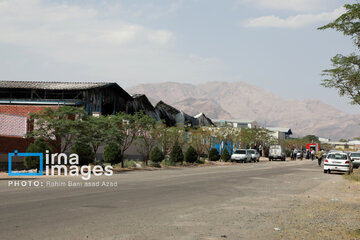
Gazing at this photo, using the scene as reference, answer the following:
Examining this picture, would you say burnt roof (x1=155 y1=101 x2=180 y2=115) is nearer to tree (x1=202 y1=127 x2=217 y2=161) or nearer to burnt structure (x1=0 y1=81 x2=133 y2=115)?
tree (x1=202 y1=127 x2=217 y2=161)

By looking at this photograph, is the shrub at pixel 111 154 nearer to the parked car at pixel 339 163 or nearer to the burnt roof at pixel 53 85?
the burnt roof at pixel 53 85

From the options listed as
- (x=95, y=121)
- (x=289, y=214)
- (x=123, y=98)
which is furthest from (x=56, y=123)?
(x=123, y=98)

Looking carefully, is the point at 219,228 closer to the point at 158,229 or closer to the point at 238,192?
the point at 158,229

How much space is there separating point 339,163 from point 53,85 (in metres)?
30.2

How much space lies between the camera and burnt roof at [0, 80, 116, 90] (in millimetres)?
43344

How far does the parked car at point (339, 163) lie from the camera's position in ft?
96.0

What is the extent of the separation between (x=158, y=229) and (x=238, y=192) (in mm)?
8201

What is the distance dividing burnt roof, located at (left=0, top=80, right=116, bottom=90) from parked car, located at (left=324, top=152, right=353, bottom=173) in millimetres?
24619

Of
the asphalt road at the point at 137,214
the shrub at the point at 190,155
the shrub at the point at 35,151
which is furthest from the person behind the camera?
the shrub at the point at 190,155

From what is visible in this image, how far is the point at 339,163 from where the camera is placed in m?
29.6

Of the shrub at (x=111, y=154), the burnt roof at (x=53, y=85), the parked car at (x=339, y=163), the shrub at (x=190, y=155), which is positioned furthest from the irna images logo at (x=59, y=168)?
the parked car at (x=339, y=163)

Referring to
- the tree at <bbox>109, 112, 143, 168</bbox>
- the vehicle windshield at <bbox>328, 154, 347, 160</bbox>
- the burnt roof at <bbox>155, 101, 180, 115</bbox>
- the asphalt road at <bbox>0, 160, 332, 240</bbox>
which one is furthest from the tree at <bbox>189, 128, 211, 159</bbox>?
the asphalt road at <bbox>0, 160, 332, 240</bbox>

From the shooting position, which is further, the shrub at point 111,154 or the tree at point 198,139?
the tree at point 198,139

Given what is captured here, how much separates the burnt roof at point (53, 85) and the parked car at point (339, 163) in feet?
80.8
